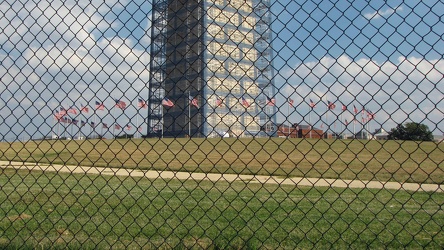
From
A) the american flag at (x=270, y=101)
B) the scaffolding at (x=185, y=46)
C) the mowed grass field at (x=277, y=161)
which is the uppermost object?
the scaffolding at (x=185, y=46)

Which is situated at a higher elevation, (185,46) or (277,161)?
(185,46)

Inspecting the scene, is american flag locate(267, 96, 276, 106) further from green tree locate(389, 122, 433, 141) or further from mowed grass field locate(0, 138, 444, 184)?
green tree locate(389, 122, 433, 141)

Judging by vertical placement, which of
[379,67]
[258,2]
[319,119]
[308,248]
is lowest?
[308,248]

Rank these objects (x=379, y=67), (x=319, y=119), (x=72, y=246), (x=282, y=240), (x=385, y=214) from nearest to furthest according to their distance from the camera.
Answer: (x=379, y=67) → (x=319, y=119) → (x=72, y=246) → (x=282, y=240) → (x=385, y=214)

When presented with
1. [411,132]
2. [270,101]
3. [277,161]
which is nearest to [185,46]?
[270,101]

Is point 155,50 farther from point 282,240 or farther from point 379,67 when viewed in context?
point 282,240

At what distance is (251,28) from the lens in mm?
3605

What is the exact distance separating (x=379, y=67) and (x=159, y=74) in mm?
1720

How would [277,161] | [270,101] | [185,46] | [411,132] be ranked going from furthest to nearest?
[277,161], [185,46], [270,101], [411,132]

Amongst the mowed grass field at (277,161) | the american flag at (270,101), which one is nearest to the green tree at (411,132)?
the mowed grass field at (277,161)

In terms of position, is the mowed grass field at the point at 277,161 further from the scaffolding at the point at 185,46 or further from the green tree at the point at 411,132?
the scaffolding at the point at 185,46

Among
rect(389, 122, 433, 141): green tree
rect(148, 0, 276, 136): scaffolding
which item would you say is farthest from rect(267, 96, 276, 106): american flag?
rect(389, 122, 433, 141): green tree

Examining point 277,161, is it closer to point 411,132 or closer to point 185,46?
point 185,46

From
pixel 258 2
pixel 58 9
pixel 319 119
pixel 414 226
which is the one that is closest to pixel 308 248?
pixel 319 119
